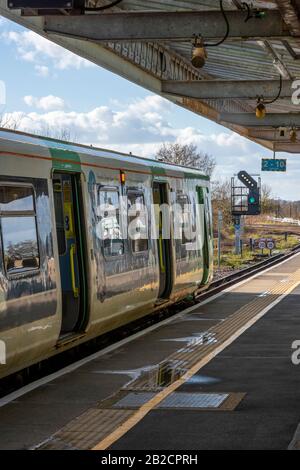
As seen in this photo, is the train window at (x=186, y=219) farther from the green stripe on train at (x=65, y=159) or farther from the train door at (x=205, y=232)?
the green stripe on train at (x=65, y=159)

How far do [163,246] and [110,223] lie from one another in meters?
3.81

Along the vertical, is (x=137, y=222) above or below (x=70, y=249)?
above

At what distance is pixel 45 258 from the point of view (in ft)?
35.1

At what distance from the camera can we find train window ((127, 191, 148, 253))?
14.7 meters

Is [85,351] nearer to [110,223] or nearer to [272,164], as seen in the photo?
[110,223]

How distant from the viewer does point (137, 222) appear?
15086mm

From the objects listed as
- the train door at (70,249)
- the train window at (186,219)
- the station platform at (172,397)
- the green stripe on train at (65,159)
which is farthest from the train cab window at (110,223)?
the train window at (186,219)

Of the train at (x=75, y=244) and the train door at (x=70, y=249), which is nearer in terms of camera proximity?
the train at (x=75, y=244)

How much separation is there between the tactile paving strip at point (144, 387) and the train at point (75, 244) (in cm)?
117

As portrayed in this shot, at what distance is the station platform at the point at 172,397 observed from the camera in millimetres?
8086

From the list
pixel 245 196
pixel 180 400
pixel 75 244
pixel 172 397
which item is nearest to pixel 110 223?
pixel 75 244

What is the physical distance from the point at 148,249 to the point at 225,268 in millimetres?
22616

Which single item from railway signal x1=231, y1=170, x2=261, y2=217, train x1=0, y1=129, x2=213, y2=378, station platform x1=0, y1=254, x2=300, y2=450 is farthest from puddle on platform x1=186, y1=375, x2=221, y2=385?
railway signal x1=231, y1=170, x2=261, y2=217
